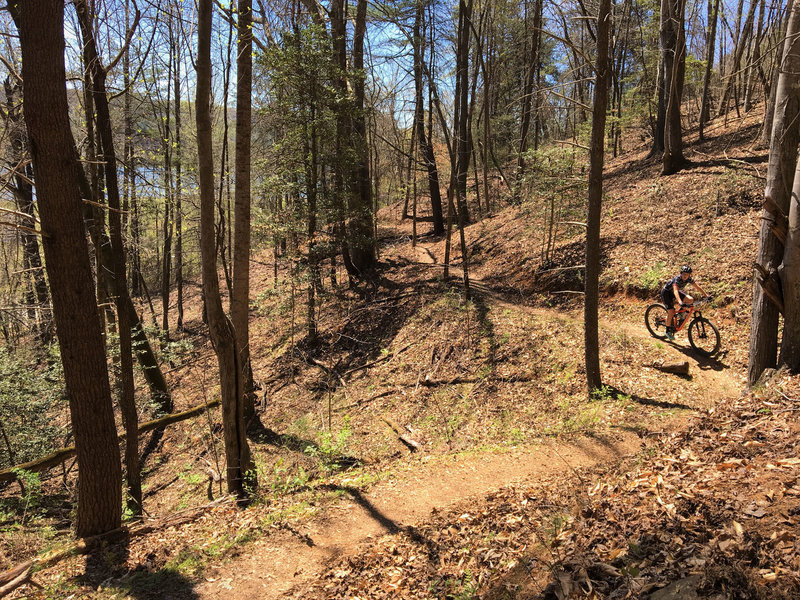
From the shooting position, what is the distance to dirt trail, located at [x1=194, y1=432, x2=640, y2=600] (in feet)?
Result: 15.4

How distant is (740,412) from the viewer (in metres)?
5.48

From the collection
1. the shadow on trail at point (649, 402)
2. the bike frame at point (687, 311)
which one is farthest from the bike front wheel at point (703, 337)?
the shadow on trail at point (649, 402)

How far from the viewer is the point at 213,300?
626 cm

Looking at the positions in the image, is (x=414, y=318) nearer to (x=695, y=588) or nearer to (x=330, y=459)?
(x=330, y=459)

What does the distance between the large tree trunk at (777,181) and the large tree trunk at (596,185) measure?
2.26m

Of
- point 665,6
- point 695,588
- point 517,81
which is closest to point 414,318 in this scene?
point 695,588

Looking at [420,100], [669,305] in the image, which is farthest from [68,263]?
[420,100]

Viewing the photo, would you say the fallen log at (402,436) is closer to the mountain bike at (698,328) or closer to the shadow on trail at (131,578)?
the shadow on trail at (131,578)

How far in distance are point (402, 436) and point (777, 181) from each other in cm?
803

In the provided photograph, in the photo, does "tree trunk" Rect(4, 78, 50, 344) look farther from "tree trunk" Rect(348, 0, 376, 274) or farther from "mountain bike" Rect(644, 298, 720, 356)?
"mountain bike" Rect(644, 298, 720, 356)

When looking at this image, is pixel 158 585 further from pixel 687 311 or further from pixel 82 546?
pixel 687 311

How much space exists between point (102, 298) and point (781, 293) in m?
12.5

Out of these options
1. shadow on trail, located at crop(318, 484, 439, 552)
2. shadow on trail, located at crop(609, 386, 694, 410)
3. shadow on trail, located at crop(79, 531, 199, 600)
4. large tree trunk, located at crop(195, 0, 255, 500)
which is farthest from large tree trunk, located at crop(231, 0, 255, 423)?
shadow on trail, located at crop(609, 386, 694, 410)

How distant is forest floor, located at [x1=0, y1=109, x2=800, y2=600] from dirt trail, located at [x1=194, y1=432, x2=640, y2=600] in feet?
0.11
